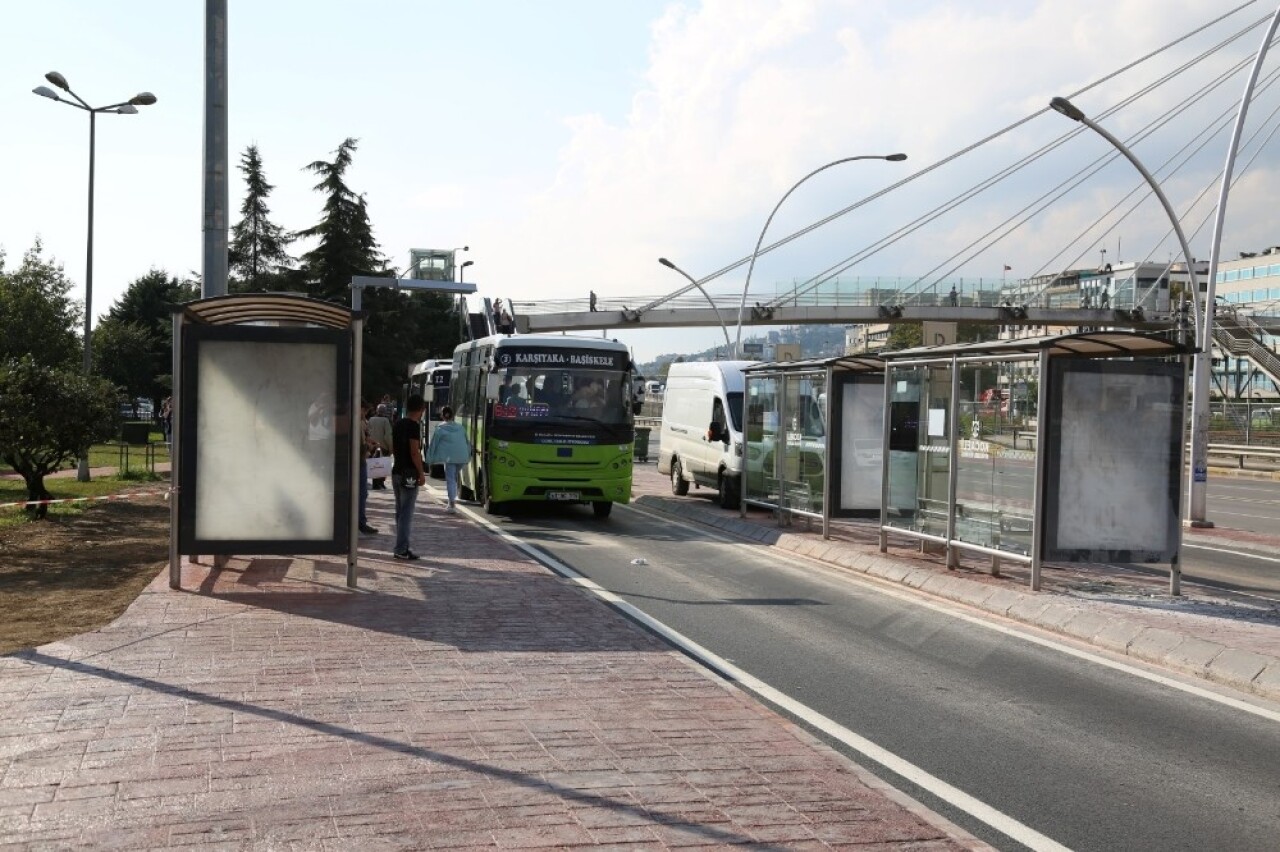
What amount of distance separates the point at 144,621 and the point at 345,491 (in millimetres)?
2294

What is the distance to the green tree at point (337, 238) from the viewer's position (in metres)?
70.0

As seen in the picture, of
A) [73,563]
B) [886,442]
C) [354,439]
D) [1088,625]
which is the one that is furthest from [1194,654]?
[73,563]

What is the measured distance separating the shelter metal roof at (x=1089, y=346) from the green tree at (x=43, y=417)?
13.2 metres

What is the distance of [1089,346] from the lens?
12422 mm

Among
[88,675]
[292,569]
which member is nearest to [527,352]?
[292,569]

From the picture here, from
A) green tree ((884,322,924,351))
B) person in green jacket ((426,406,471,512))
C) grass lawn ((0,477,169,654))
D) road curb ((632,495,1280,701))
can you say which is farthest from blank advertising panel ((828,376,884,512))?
green tree ((884,322,924,351))

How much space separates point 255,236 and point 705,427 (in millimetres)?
59419

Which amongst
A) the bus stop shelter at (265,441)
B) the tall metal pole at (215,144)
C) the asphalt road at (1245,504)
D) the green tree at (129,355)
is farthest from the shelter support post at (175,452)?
the green tree at (129,355)

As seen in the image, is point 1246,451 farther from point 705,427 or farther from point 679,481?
point 705,427

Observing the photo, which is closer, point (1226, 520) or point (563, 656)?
point (563, 656)

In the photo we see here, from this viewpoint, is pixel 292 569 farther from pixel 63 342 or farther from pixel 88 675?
pixel 63 342

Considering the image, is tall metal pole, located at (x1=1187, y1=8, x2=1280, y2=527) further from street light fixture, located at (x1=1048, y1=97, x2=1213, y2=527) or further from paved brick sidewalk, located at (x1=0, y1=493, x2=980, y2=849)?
paved brick sidewalk, located at (x1=0, y1=493, x2=980, y2=849)

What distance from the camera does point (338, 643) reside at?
29.6ft

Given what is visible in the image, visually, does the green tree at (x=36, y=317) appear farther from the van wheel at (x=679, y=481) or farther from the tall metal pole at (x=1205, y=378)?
the tall metal pole at (x=1205, y=378)
